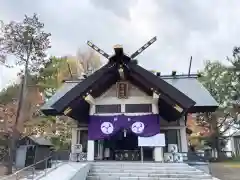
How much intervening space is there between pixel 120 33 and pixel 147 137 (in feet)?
36.8

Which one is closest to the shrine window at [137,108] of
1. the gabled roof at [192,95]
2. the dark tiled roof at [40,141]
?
the gabled roof at [192,95]

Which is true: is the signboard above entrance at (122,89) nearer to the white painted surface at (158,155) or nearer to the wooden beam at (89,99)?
the wooden beam at (89,99)

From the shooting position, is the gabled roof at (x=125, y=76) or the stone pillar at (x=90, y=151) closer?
the gabled roof at (x=125, y=76)

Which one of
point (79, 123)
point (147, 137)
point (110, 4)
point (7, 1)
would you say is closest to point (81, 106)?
point (79, 123)

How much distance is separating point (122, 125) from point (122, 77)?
2.22 meters

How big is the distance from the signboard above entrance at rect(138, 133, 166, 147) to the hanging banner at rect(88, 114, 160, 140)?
7.0 inches

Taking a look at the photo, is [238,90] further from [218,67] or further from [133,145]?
[133,145]

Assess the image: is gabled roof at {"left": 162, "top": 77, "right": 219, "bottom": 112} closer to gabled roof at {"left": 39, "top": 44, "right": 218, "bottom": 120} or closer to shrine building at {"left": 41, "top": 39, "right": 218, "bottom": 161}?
shrine building at {"left": 41, "top": 39, "right": 218, "bottom": 161}

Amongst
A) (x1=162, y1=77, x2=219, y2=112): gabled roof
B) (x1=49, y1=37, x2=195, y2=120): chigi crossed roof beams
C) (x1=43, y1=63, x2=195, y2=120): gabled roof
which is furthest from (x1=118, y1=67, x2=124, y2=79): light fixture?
(x1=162, y1=77, x2=219, y2=112): gabled roof

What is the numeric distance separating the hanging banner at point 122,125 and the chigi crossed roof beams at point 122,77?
3.37 feet

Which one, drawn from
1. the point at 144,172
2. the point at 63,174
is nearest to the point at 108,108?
the point at 144,172

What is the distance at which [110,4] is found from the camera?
49.1ft

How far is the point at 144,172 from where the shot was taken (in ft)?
25.4

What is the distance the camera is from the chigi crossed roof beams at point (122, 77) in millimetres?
9514
